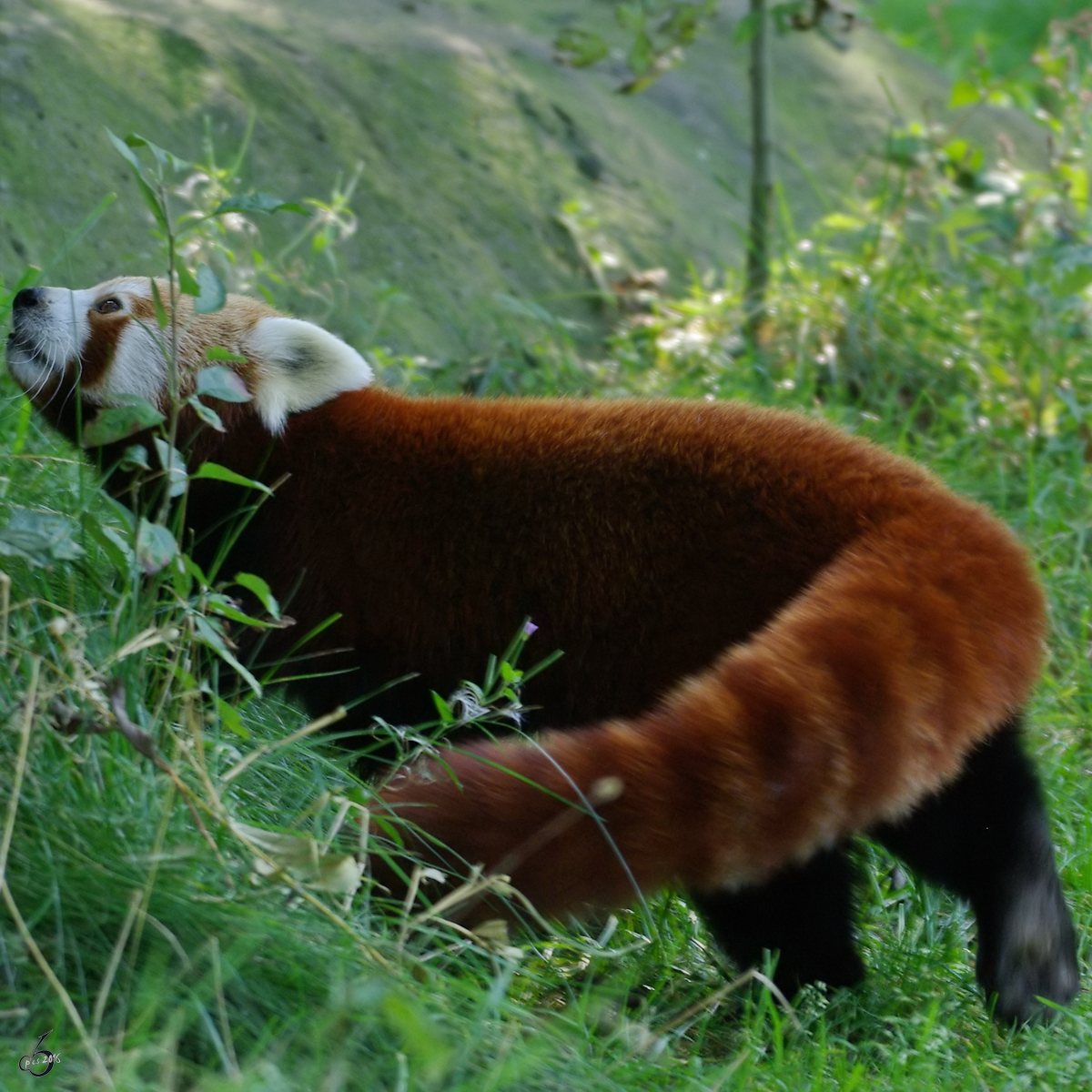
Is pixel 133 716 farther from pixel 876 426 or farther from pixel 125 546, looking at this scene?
pixel 876 426

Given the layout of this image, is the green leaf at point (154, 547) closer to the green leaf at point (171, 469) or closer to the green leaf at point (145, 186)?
the green leaf at point (171, 469)

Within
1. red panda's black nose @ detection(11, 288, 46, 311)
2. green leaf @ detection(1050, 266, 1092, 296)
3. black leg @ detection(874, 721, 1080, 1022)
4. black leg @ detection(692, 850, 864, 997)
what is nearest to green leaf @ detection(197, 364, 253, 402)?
red panda's black nose @ detection(11, 288, 46, 311)

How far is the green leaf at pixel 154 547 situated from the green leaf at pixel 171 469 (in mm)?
78

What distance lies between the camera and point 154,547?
5.87ft

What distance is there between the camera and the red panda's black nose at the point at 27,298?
263 centimetres

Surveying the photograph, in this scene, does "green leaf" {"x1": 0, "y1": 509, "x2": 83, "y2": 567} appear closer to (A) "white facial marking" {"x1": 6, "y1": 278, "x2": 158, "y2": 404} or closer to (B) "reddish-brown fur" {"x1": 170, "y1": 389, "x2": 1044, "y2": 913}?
(B) "reddish-brown fur" {"x1": 170, "y1": 389, "x2": 1044, "y2": 913}

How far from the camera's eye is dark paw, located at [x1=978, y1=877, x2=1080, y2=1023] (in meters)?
2.10

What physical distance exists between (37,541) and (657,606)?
0.99 m

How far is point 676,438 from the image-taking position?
7.65 ft

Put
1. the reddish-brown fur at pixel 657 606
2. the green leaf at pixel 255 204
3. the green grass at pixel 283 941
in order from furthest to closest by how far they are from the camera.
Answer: the green leaf at pixel 255 204 → the reddish-brown fur at pixel 657 606 → the green grass at pixel 283 941

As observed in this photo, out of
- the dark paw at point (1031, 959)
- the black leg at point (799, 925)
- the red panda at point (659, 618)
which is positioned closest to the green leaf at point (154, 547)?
the red panda at point (659, 618)

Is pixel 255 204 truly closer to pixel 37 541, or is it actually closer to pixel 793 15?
pixel 37 541

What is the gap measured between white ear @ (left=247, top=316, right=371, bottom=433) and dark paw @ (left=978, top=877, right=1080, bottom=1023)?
1566mm

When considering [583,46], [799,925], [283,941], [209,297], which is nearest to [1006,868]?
[799,925]
